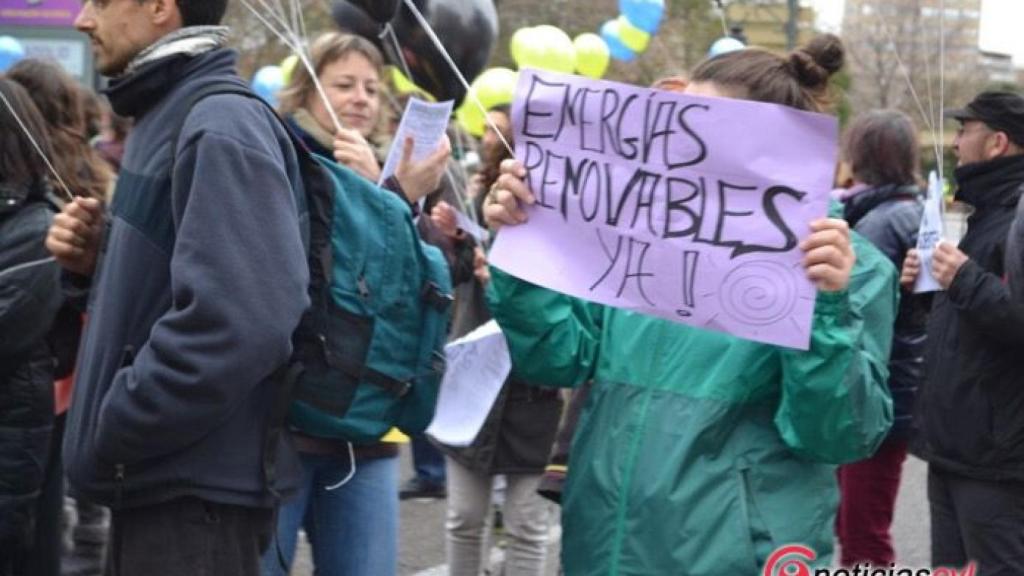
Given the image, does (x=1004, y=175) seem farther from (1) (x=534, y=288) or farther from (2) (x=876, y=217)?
(1) (x=534, y=288)

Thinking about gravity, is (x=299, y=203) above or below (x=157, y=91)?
below

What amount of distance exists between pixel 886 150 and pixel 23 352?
3.30 m

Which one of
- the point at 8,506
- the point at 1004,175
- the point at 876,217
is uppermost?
the point at 1004,175

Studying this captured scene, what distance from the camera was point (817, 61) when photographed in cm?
288

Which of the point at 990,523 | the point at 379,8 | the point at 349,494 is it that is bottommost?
the point at 990,523

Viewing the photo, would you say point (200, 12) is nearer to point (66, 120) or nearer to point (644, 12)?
point (66, 120)

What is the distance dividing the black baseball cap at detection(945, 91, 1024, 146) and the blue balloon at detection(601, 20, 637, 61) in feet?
18.8

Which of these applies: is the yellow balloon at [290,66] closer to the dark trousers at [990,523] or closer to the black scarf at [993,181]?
the black scarf at [993,181]

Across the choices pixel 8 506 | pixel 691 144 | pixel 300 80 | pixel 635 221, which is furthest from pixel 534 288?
pixel 8 506

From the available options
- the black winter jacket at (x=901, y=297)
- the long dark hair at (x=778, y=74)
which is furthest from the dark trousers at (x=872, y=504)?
the long dark hair at (x=778, y=74)

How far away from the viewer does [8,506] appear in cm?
413

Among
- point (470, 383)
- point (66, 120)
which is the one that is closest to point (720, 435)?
point (470, 383)

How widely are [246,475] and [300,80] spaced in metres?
1.97

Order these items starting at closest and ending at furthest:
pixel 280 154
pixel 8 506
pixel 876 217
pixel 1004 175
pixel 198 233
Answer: pixel 198 233, pixel 280 154, pixel 8 506, pixel 1004 175, pixel 876 217
